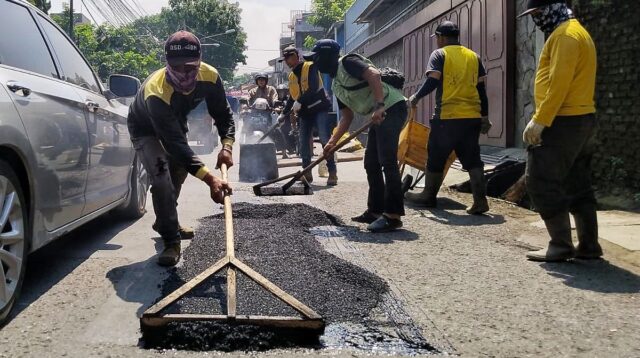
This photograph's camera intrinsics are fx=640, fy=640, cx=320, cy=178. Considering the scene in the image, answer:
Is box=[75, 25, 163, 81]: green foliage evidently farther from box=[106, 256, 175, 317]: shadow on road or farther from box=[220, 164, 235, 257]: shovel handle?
box=[220, 164, 235, 257]: shovel handle

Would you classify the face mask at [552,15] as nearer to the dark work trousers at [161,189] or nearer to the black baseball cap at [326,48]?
the black baseball cap at [326,48]

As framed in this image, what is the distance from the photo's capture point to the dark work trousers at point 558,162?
4.27 meters

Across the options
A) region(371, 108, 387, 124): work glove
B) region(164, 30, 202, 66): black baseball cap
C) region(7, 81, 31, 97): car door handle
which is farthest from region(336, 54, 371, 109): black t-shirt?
region(7, 81, 31, 97): car door handle

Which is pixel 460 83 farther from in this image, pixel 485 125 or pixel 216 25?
pixel 216 25

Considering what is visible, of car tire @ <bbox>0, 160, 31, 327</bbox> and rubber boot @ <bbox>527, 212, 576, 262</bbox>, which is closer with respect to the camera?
car tire @ <bbox>0, 160, 31, 327</bbox>

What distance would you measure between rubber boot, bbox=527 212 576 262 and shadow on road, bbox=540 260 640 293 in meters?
0.07

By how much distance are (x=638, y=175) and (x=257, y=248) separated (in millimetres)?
4454

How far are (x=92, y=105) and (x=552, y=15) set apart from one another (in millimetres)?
3255

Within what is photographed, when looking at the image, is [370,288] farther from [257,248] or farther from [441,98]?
[441,98]

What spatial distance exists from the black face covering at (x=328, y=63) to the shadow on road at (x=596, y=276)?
2695 mm

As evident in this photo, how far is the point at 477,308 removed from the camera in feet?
11.3

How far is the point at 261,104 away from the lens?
1496cm

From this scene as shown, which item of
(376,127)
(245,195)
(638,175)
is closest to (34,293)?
(376,127)

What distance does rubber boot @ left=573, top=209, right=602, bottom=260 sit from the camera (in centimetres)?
446
